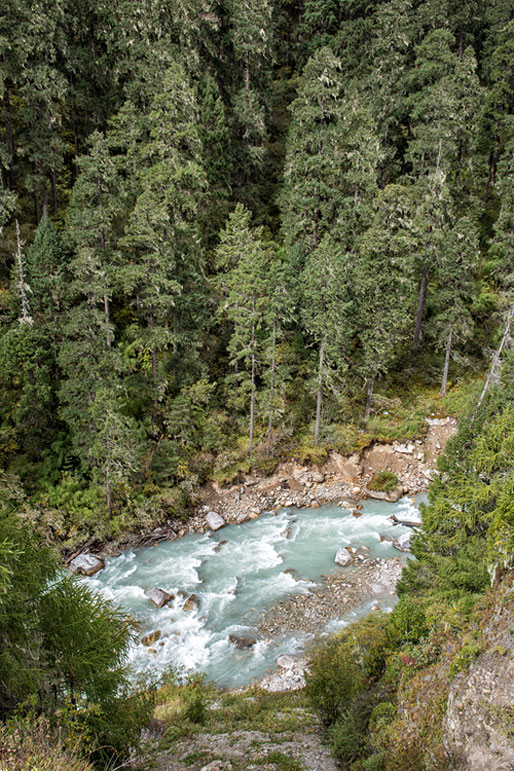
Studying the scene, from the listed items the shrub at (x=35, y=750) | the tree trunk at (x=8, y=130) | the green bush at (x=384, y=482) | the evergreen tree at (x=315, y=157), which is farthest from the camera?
the evergreen tree at (x=315, y=157)

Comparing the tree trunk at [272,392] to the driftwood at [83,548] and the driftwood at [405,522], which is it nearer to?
the driftwood at [405,522]

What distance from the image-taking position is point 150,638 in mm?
18906

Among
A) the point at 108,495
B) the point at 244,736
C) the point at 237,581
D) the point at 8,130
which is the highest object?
the point at 8,130

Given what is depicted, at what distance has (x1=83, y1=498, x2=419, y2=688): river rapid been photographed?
60.3ft

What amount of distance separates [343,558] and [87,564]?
12.0 metres

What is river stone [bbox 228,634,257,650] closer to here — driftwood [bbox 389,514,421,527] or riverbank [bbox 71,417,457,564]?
riverbank [bbox 71,417,457,564]

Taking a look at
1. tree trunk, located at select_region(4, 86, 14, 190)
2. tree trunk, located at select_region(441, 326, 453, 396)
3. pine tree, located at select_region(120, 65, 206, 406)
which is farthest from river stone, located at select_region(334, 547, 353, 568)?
tree trunk, located at select_region(4, 86, 14, 190)

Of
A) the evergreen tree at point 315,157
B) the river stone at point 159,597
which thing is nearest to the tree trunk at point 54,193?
the evergreen tree at point 315,157

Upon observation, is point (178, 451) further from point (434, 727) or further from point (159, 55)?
point (159, 55)

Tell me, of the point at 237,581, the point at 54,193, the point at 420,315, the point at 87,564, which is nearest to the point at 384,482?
the point at 237,581

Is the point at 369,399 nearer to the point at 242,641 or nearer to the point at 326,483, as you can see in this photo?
the point at 326,483

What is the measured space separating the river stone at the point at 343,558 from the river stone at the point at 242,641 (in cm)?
579

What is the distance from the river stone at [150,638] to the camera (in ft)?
61.5

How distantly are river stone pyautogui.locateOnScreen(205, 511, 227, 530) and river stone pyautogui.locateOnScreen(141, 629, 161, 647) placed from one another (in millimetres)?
7152
